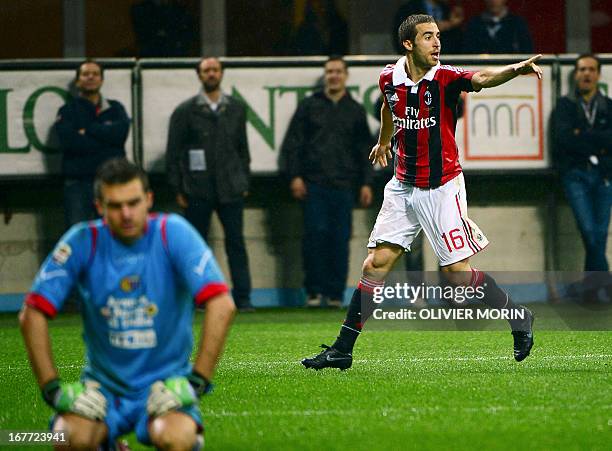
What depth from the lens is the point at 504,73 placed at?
7.65m

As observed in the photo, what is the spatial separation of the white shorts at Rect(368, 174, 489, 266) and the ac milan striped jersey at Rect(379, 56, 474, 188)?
0.28 feet

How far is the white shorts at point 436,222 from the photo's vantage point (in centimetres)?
842

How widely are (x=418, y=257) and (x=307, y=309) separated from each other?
141cm

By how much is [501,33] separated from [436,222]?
6568 millimetres

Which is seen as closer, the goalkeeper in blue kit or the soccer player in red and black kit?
the goalkeeper in blue kit

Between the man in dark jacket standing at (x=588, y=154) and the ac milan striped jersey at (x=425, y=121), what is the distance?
5.42 meters

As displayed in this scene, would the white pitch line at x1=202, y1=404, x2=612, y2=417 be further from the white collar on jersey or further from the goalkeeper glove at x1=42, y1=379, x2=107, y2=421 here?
the white collar on jersey

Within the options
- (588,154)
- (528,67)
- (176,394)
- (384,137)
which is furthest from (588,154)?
(176,394)

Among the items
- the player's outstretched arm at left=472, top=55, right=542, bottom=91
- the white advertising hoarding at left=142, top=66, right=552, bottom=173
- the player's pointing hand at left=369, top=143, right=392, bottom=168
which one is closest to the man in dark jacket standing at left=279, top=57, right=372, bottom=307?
the white advertising hoarding at left=142, top=66, right=552, bottom=173

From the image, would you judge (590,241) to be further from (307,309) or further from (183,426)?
(183,426)

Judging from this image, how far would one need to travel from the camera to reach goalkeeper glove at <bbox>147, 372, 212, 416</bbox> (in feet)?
16.0

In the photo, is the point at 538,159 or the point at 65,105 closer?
the point at 65,105

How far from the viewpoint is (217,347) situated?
4922 millimetres

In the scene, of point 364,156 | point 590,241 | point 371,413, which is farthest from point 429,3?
point 371,413
